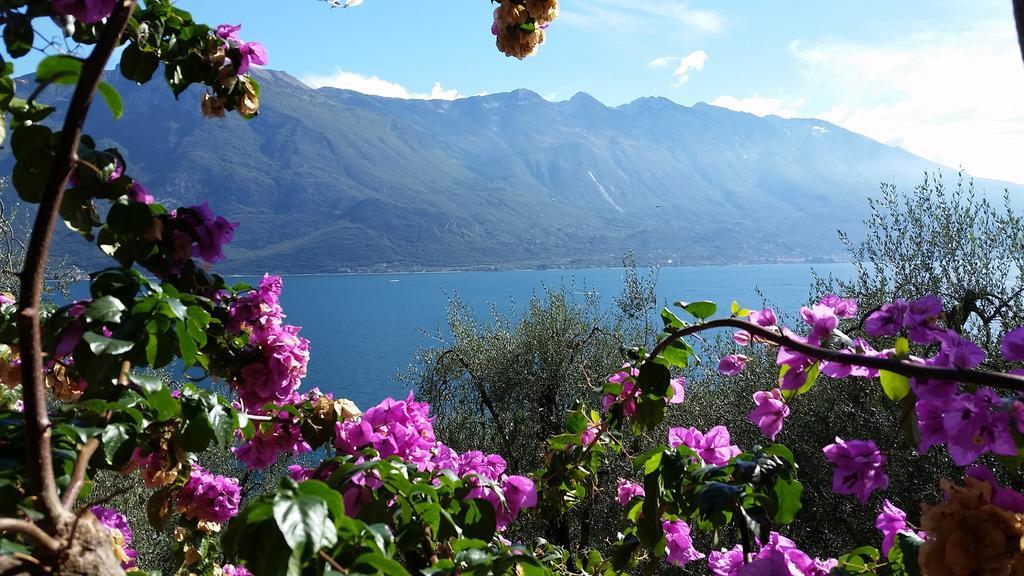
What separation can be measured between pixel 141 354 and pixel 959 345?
50.0 inches

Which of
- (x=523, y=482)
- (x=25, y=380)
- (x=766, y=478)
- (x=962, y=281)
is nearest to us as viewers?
(x=25, y=380)

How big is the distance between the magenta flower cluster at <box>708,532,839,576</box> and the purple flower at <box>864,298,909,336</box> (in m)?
0.46

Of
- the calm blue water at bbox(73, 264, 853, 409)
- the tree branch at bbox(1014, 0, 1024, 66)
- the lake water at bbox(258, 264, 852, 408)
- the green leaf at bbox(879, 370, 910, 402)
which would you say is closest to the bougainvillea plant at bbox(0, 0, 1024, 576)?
the green leaf at bbox(879, 370, 910, 402)

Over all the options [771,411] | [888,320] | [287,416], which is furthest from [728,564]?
[287,416]

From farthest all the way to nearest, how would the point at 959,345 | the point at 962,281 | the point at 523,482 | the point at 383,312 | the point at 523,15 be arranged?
1. the point at 383,312
2. the point at 962,281
3. the point at 523,15
4. the point at 523,482
5. the point at 959,345

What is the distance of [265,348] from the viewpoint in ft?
5.96

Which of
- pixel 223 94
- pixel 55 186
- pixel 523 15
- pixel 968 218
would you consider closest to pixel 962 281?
pixel 968 218

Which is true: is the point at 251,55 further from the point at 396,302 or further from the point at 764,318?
the point at 396,302

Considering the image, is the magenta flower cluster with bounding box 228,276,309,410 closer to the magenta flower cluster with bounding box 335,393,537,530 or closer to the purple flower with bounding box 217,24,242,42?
the magenta flower cluster with bounding box 335,393,537,530

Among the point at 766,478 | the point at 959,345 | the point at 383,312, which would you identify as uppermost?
the point at 959,345

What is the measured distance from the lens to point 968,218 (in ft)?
27.1

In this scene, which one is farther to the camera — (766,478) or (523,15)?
(523,15)

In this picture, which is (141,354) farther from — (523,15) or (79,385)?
(523,15)

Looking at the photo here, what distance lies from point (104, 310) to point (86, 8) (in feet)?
1.47
